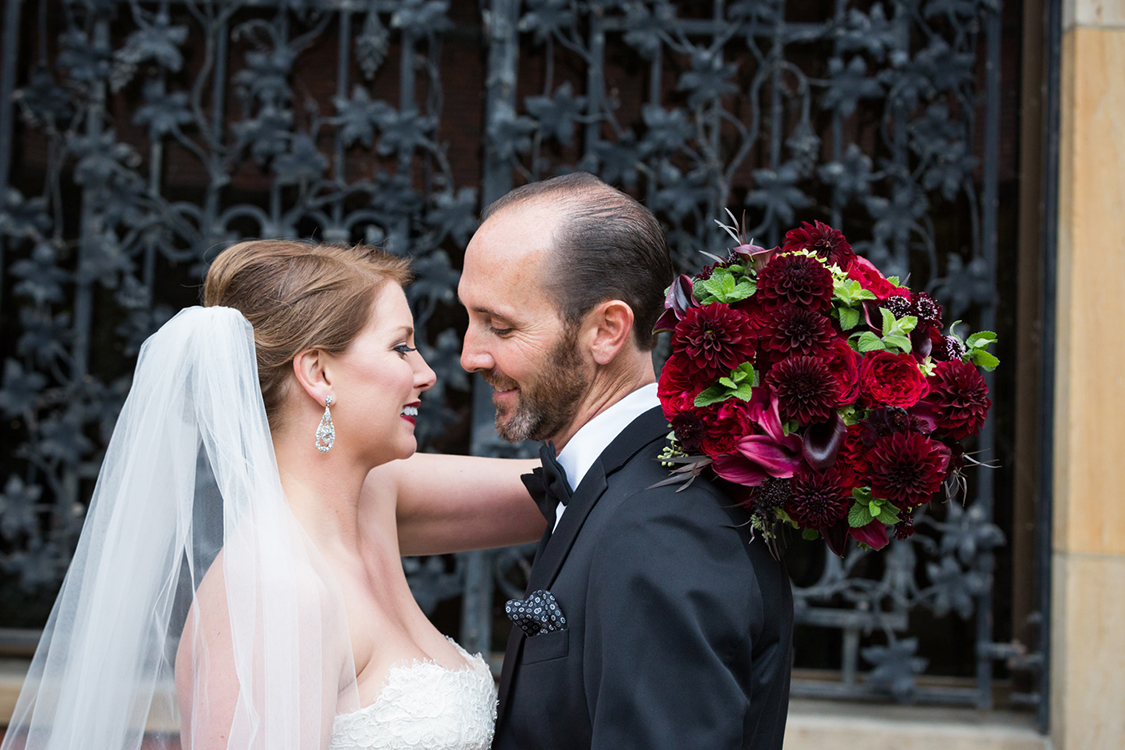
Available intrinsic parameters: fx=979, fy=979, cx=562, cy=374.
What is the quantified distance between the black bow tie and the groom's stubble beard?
6 centimetres

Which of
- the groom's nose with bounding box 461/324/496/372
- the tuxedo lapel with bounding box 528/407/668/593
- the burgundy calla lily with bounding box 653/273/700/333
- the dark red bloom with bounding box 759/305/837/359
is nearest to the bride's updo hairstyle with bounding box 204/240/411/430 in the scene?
the groom's nose with bounding box 461/324/496/372

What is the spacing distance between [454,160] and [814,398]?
2.95 metres

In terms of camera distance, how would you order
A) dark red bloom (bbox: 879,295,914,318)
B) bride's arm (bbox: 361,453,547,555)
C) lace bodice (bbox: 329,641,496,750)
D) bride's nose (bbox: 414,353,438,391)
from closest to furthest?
1. dark red bloom (bbox: 879,295,914,318)
2. lace bodice (bbox: 329,641,496,750)
3. bride's nose (bbox: 414,353,438,391)
4. bride's arm (bbox: 361,453,547,555)

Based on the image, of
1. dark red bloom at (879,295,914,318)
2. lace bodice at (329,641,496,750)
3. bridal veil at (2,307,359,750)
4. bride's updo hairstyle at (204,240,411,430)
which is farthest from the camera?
bride's updo hairstyle at (204,240,411,430)

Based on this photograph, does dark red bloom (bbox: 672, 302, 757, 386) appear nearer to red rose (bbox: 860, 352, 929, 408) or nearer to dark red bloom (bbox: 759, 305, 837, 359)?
dark red bloom (bbox: 759, 305, 837, 359)

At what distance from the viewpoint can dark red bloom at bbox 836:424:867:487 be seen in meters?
1.74

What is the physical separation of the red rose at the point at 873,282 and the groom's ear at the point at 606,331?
Answer: 517mm

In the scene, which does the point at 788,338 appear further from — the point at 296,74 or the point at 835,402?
the point at 296,74

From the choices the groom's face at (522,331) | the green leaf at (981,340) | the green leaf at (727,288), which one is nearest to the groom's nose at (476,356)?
the groom's face at (522,331)

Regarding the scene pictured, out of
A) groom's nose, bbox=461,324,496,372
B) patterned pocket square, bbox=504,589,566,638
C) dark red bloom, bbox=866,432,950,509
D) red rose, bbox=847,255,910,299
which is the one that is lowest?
patterned pocket square, bbox=504,589,566,638

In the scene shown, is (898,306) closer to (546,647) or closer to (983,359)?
(983,359)

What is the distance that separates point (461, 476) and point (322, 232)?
1.85 meters

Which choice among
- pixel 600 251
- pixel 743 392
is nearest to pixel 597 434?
pixel 600 251

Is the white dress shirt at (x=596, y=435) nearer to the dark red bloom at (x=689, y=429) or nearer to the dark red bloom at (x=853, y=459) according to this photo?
the dark red bloom at (x=689, y=429)
